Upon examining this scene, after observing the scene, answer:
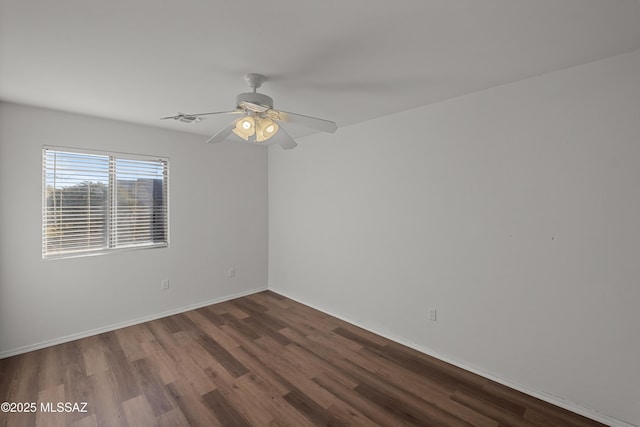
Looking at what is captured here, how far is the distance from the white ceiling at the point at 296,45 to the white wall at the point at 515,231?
1.01 ft

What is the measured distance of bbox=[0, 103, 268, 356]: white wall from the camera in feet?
8.82

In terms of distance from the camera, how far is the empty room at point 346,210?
64.6 inches

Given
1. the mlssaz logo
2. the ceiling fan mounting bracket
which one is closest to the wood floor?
the mlssaz logo

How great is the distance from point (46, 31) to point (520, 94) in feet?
10.2

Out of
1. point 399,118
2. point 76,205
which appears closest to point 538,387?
point 399,118

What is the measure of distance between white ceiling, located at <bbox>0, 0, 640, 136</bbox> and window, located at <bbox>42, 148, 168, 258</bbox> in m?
0.74

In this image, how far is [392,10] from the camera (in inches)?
54.4

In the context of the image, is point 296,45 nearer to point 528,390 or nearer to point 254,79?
point 254,79

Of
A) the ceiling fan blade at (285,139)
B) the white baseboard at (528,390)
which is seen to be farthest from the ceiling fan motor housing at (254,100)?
the white baseboard at (528,390)

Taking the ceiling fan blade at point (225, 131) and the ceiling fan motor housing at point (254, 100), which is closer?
the ceiling fan motor housing at point (254, 100)

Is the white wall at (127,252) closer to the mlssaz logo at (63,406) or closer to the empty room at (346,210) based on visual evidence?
the empty room at (346,210)

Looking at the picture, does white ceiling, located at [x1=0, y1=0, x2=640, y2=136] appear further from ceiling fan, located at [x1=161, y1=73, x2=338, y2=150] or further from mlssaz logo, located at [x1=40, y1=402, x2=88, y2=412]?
mlssaz logo, located at [x1=40, y1=402, x2=88, y2=412]

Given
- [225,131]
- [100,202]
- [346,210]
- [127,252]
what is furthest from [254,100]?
[127,252]

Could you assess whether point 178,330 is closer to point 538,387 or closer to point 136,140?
point 136,140
